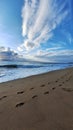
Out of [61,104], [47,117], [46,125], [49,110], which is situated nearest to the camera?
[46,125]

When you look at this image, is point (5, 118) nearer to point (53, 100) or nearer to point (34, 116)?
point (34, 116)

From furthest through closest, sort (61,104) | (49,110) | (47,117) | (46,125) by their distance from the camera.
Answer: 1. (61,104)
2. (49,110)
3. (47,117)
4. (46,125)

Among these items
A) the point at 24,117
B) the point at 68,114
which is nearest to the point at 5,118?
the point at 24,117

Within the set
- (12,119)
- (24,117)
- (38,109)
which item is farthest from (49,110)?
(12,119)

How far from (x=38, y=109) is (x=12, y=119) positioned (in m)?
0.67

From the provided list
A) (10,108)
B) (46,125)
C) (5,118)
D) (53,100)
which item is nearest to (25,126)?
(46,125)

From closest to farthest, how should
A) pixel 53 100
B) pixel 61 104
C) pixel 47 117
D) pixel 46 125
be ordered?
1. pixel 46 125
2. pixel 47 117
3. pixel 61 104
4. pixel 53 100

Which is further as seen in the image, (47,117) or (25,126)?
(47,117)

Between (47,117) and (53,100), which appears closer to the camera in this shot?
(47,117)

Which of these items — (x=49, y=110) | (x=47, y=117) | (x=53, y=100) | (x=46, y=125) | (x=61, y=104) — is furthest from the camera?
(x=53, y=100)

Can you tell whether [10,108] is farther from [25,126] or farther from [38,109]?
[25,126]

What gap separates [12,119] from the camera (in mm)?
3193

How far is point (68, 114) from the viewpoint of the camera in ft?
10.4

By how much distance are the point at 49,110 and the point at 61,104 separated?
0.47m
